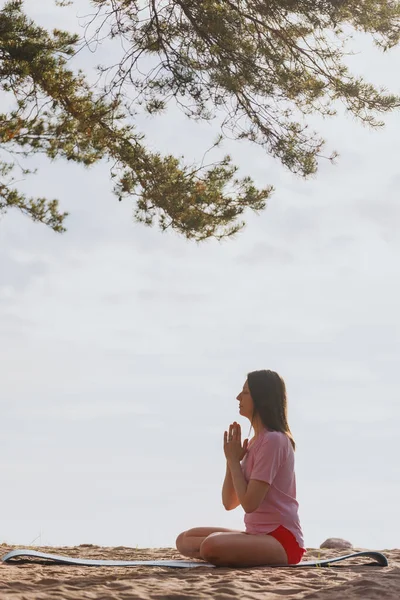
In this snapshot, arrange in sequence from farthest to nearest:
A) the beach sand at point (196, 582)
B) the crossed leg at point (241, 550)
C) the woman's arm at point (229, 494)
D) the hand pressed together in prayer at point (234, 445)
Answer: the woman's arm at point (229, 494), the hand pressed together in prayer at point (234, 445), the crossed leg at point (241, 550), the beach sand at point (196, 582)

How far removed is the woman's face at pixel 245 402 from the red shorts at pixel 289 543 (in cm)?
75

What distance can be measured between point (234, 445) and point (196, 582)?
0.94 metres

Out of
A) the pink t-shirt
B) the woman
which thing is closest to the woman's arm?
the woman

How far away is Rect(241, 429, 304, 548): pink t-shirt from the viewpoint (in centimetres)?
466

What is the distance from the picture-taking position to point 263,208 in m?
8.30

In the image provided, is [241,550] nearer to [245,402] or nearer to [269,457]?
[269,457]

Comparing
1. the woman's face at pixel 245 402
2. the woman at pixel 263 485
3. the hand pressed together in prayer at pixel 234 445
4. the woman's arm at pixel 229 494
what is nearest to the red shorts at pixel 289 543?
the woman at pixel 263 485

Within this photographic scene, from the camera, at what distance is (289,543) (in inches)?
191

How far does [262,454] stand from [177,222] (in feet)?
13.5

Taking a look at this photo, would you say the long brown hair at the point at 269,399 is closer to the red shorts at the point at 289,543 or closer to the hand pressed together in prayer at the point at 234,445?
the hand pressed together in prayer at the point at 234,445

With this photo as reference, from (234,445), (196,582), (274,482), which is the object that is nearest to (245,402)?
(234,445)

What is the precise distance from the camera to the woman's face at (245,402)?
4.89 m

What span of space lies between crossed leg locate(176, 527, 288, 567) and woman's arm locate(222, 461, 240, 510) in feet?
0.69

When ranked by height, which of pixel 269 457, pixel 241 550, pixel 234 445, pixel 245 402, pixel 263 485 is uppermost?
pixel 245 402
